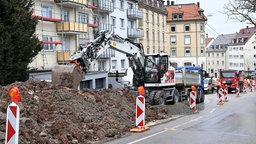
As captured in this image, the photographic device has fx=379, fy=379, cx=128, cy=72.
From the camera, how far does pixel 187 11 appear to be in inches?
3533

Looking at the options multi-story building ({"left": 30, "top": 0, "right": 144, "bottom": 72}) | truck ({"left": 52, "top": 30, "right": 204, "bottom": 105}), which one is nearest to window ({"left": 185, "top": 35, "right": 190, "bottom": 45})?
multi-story building ({"left": 30, "top": 0, "right": 144, "bottom": 72})

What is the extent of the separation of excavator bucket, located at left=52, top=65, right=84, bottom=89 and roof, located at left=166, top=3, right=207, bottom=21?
75.5m

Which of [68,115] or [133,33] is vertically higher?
[133,33]

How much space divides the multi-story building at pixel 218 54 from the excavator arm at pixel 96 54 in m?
105

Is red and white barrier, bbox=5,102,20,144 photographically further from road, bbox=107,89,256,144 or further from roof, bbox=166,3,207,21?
roof, bbox=166,3,207,21

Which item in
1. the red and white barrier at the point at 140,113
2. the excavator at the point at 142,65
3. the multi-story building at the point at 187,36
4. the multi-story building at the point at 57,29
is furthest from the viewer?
the multi-story building at the point at 187,36

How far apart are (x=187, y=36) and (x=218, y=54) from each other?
40.7 meters

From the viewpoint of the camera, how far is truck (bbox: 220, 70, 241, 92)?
4506 centimetres

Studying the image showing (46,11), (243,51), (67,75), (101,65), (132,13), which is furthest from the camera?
(243,51)

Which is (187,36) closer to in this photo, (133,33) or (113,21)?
(133,33)

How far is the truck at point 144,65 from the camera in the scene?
1672 centimetres

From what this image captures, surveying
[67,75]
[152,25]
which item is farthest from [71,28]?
[152,25]

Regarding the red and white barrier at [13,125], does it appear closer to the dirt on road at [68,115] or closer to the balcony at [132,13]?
the dirt on road at [68,115]

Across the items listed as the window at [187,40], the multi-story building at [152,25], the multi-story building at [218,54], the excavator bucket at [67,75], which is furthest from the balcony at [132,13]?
the multi-story building at [218,54]
